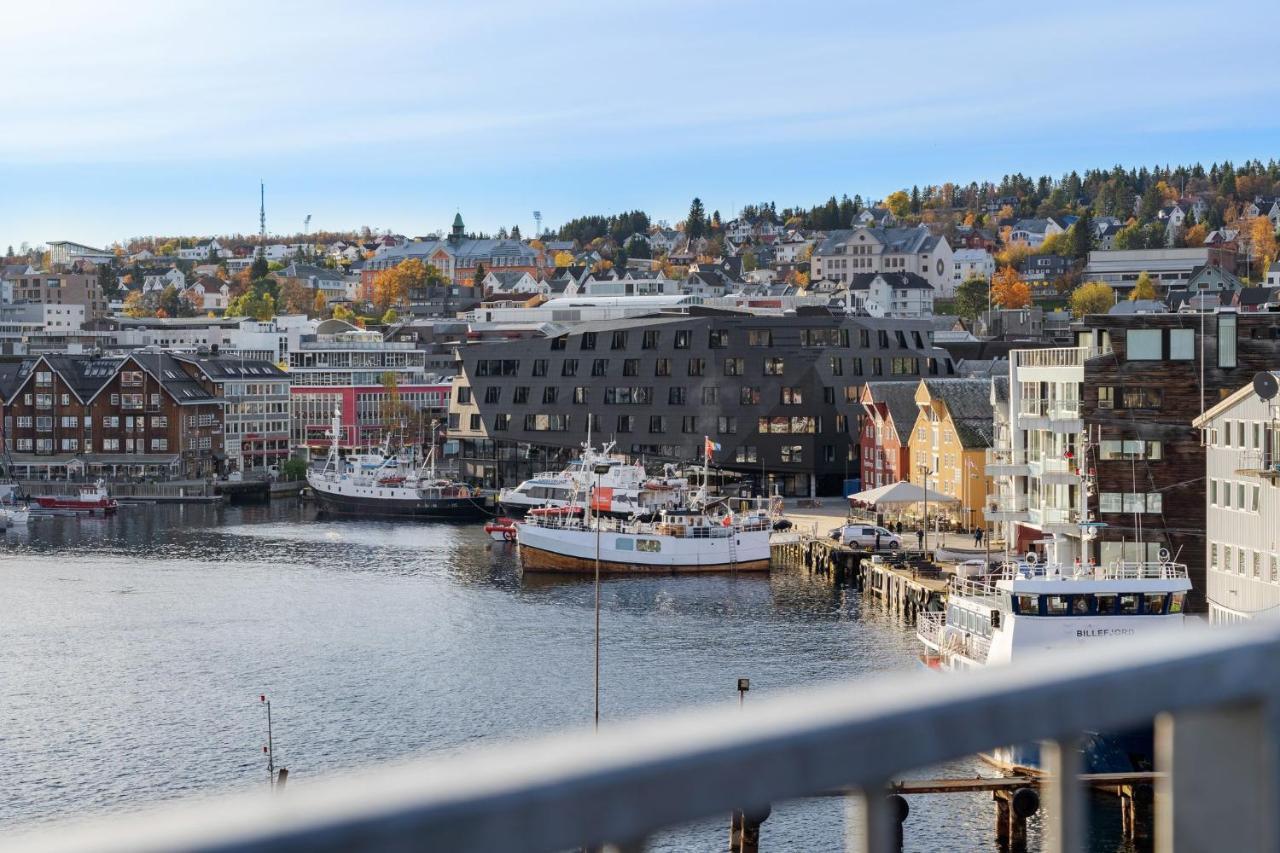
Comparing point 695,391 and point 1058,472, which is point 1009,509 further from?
point 695,391

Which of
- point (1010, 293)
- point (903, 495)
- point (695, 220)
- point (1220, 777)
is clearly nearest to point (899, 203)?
point (695, 220)

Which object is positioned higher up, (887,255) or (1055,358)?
(887,255)

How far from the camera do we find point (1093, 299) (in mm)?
96000

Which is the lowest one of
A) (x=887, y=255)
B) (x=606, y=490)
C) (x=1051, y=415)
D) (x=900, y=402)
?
(x=606, y=490)

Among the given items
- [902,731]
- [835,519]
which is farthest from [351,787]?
[835,519]

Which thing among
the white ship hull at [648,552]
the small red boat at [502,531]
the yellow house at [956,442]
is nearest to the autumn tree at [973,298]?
the yellow house at [956,442]

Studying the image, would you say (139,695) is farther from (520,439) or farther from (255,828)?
(520,439)

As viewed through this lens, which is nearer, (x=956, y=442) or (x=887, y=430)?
(x=956, y=442)

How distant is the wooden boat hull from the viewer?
A: 1603 inches

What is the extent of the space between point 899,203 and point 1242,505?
137m

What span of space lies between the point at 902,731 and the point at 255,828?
0.61 meters

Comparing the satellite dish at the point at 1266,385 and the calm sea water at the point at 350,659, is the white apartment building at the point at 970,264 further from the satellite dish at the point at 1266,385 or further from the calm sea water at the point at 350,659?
the satellite dish at the point at 1266,385

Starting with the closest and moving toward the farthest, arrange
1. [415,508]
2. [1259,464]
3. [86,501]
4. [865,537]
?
1. [1259,464]
2. [865,537]
3. [415,508]
4. [86,501]

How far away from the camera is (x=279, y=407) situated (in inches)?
2776
